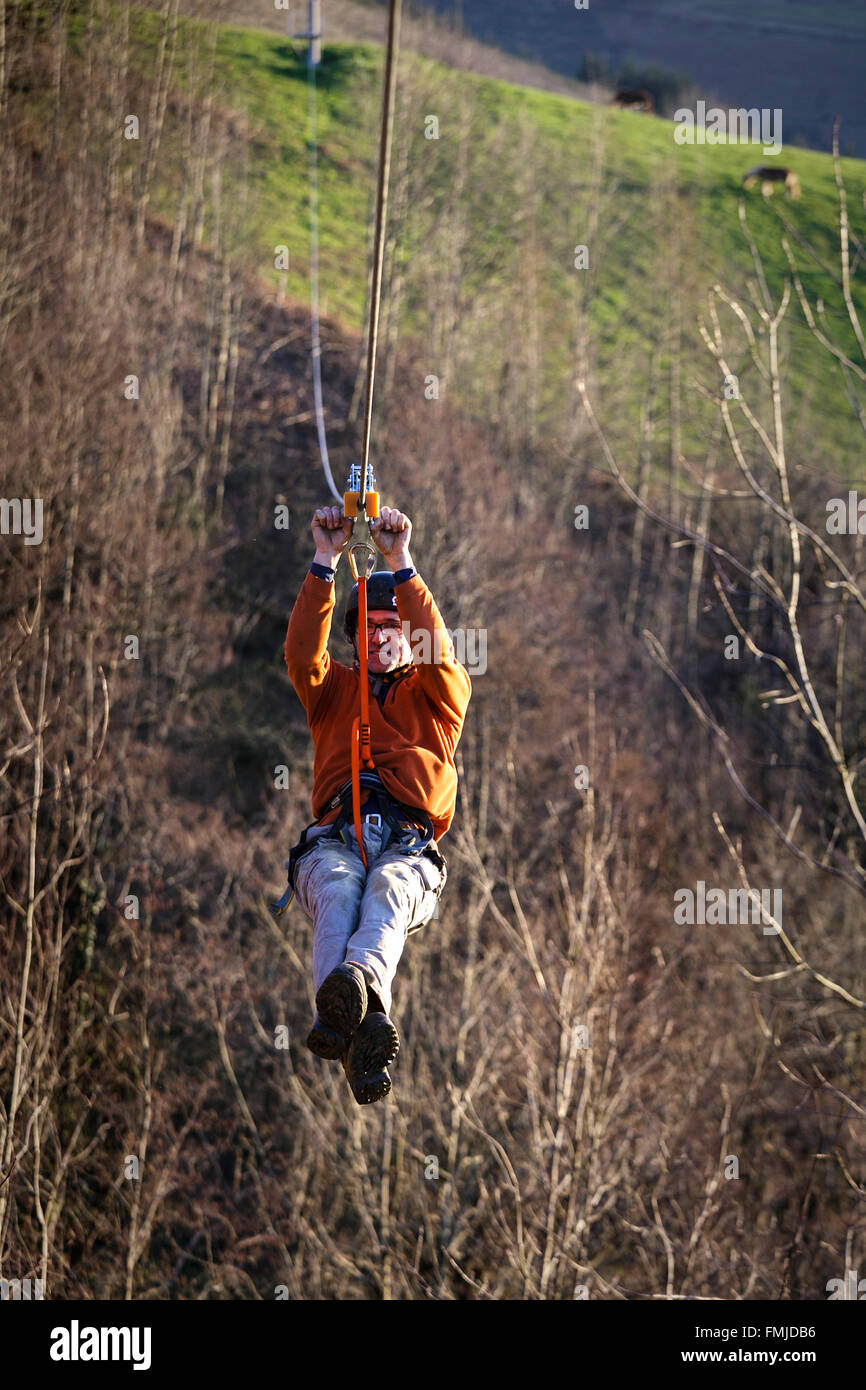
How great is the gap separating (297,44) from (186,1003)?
23.7 metres

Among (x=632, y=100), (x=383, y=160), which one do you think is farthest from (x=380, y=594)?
(x=632, y=100)

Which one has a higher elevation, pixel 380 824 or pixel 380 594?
pixel 380 594

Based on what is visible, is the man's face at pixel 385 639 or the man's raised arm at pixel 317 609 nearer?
the man's raised arm at pixel 317 609

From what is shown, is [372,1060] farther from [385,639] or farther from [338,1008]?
[385,639]

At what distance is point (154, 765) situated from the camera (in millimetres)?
19859

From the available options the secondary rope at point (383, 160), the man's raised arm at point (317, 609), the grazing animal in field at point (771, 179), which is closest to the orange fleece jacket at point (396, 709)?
the man's raised arm at point (317, 609)

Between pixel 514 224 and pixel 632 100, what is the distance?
9.35 m

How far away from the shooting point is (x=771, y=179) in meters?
35.6

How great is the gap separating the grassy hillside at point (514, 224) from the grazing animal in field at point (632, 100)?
252cm

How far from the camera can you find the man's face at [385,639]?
520 cm

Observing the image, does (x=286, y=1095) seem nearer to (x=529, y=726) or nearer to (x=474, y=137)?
(x=529, y=726)

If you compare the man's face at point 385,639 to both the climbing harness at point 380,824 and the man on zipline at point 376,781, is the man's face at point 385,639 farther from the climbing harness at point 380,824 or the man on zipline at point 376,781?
the climbing harness at point 380,824

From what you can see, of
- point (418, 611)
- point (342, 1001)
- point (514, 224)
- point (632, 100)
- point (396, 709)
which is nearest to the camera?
point (342, 1001)

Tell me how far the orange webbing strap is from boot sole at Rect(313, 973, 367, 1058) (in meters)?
0.68
